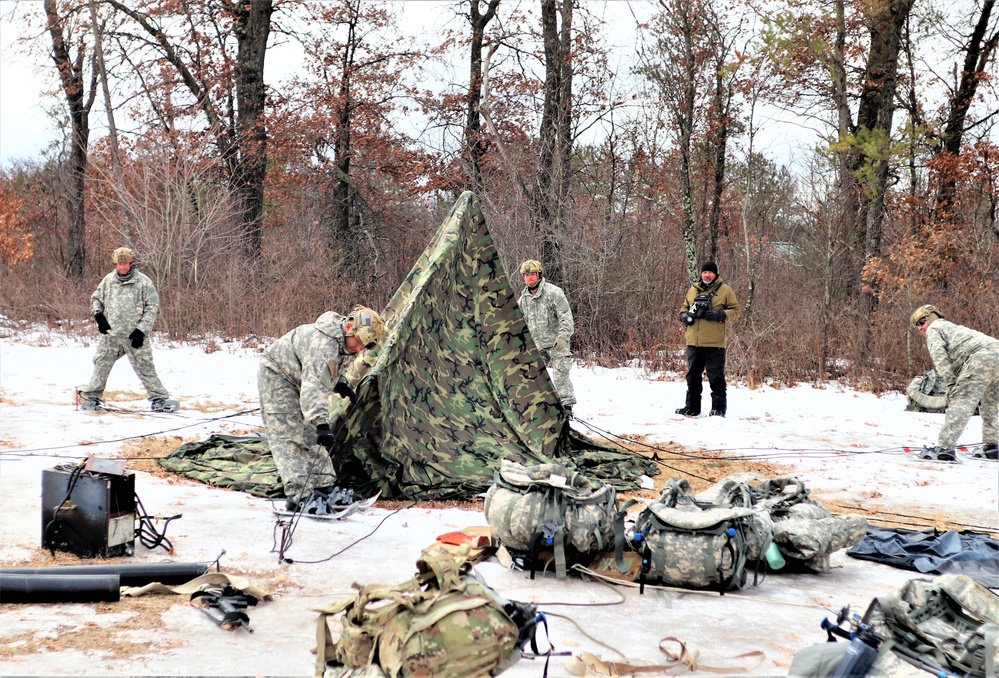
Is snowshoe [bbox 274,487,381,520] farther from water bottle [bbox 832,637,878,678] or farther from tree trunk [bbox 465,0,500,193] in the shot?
tree trunk [bbox 465,0,500,193]

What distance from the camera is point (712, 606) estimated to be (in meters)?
4.38

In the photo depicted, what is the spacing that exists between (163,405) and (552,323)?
Result: 459cm

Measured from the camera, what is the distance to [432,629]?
307 centimetres

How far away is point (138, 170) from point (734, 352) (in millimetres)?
12928

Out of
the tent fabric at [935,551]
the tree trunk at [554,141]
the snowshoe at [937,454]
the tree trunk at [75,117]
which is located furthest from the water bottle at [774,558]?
the tree trunk at [75,117]

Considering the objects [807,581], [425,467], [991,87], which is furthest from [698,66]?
[807,581]

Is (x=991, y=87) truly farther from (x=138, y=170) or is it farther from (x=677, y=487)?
(x=138, y=170)

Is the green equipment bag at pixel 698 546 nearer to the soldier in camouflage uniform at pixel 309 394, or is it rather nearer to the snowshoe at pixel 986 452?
the soldier in camouflage uniform at pixel 309 394

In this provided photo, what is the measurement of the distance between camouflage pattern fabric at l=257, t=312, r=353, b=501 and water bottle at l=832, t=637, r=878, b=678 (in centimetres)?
384

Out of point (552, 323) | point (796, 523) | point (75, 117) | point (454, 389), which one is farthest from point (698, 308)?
point (75, 117)

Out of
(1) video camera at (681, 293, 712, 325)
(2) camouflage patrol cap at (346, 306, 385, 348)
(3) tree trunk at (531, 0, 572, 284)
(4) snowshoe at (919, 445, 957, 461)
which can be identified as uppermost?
(3) tree trunk at (531, 0, 572, 284)

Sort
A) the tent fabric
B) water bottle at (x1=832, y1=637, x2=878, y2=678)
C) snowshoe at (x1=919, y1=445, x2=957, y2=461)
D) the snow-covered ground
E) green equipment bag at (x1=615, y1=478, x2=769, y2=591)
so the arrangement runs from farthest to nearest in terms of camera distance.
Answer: snowshoe at (x1=919, y1=445, x2=957, y2=461) < the tent fabric < green equipment bag at (x1=615, y1=478, x2=769, y2=591) < the snow-covered ground < water bottle at (x1=832, y1=637, x2=878, y2=678)

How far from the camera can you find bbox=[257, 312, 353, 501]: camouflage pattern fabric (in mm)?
5941

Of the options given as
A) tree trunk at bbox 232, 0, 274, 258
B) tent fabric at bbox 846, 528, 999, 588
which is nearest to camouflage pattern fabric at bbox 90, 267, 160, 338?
tent fabric at bbox 846, 528, 999, 588
